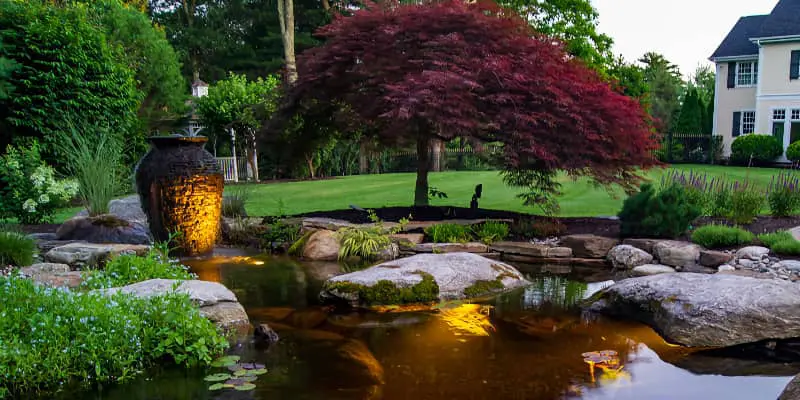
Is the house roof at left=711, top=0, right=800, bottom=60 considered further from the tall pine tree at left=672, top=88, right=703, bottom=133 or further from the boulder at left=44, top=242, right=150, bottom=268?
the boulder at left=44, top=242, right=150, bottom=268

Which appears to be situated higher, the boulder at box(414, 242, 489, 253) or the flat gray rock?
the flat gray rock

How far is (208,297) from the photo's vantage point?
4.89 m

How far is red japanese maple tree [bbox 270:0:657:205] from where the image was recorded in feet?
24.9

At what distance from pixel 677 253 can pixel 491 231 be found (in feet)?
7.95

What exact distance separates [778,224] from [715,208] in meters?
0.95

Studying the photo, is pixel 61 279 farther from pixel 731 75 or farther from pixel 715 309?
pixel 731 75

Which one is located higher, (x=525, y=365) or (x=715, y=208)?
(x=715, y=208)

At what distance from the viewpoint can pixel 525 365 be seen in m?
4.17

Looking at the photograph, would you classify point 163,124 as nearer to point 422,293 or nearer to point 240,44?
point 240,44

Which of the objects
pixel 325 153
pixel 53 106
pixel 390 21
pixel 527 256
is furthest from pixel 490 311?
pixel 325 153

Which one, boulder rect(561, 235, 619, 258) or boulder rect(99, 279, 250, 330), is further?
boulder rect(561, 235, 619, 258)

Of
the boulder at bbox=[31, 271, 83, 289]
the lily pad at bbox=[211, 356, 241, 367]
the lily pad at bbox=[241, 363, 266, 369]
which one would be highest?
the boulder at bbox=[31, 271, 83, 289]

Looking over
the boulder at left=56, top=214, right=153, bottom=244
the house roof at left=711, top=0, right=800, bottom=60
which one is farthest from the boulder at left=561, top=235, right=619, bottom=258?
the house roof at left=711, top=0, right=800, bottom=60

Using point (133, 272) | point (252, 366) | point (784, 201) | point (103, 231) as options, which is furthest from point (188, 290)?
point (784, 201)
